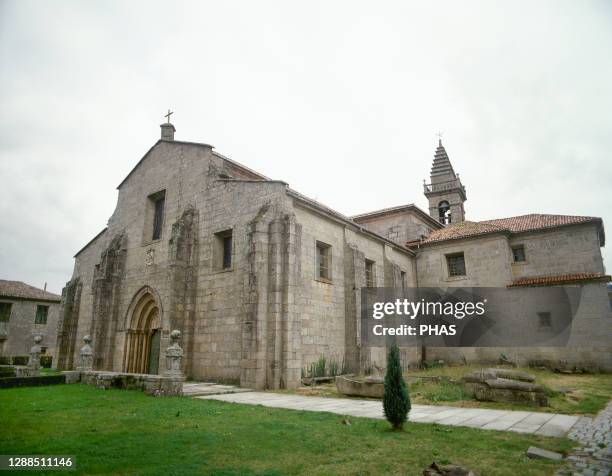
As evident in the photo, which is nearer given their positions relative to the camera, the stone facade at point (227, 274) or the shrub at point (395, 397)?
the shrub at point (395, 397)

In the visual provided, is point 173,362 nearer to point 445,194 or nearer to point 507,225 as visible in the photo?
point 507,225

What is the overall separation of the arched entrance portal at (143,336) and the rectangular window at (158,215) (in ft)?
10.4

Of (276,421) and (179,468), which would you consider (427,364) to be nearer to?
(276,421)

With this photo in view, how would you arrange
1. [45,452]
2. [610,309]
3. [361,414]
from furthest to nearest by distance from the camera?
[610,309] → [361,414] → [45,452]

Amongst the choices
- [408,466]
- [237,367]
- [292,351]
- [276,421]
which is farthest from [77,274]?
[408,466]

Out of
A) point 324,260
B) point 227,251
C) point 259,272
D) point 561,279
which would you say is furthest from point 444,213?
point 259,272

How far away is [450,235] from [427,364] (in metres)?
8.27

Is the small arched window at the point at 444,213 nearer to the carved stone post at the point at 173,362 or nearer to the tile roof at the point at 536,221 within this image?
the tile roof at the point at 536,221

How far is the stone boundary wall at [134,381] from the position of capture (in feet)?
35.6

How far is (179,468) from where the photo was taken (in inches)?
182

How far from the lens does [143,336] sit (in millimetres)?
18297

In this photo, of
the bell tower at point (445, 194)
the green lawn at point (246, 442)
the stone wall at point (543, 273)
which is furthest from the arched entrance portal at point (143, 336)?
the bell tower at point (445, 194)

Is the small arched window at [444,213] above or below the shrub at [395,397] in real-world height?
above

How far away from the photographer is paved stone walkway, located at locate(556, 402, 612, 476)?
4695mm
